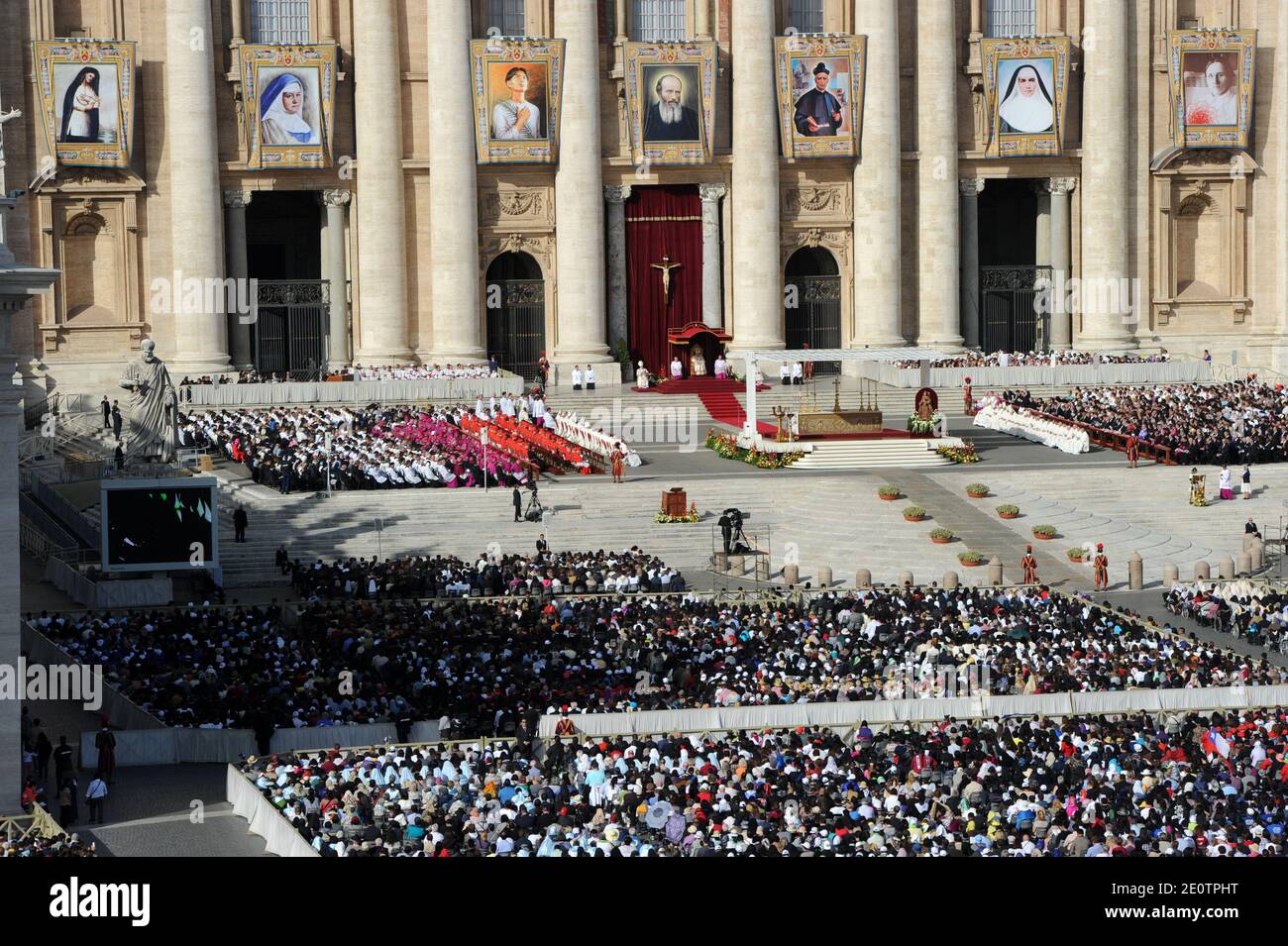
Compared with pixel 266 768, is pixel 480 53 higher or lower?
higher

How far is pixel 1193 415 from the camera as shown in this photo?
69.9 m

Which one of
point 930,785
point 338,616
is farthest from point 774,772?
point 338,616

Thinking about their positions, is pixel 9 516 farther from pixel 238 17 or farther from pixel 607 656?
pixel 238 17

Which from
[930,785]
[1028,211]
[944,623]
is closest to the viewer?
[930,785]

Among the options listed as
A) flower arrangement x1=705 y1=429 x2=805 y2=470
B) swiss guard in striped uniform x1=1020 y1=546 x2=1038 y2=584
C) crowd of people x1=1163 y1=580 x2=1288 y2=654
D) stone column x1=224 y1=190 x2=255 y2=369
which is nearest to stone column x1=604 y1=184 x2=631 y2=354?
stone column x1=224 y1=190 x2=255 y2=369

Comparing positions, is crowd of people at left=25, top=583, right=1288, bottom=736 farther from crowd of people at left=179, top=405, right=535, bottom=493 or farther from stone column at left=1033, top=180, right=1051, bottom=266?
stone column at left=1033, top=180, right=1051, bottom=266

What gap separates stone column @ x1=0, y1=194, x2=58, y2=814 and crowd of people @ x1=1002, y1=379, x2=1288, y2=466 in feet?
136

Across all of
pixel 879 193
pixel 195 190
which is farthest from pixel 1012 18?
pixel 195 190

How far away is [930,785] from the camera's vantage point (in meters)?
29.6

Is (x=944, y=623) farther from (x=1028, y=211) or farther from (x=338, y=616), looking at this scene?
(x=1028, y=211)

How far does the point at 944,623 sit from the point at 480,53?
44.7 metres

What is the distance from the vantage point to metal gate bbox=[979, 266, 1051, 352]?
8756 cm

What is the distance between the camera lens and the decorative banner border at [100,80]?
78.6m

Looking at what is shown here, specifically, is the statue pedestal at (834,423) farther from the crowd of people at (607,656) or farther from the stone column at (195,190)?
the stone column at (195,190)
